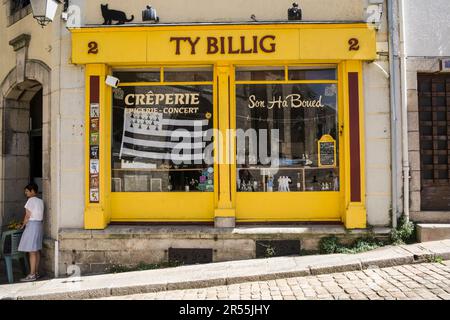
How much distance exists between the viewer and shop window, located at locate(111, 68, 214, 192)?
764cm

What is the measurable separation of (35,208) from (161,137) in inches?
94.3

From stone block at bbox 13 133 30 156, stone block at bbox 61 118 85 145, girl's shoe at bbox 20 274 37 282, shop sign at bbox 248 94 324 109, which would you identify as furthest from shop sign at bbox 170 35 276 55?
girl's shoe at bbox 20 274 37 282

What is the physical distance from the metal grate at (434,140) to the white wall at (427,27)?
0.45 meters

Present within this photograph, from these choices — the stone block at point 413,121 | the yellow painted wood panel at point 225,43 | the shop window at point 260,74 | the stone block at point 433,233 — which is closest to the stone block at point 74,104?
the yellow painted wood panel at point 225,43

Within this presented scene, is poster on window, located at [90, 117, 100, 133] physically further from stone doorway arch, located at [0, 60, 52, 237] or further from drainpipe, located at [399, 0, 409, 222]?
drainpipe, located at [399, 0, 409, 222]

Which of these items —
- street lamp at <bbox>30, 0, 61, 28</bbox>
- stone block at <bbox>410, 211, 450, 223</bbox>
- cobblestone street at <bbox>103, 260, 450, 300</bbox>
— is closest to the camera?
cobblestone street at <bbox>103, 260, 450, 300</bbox>

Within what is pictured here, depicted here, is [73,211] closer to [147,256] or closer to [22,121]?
[147,256]

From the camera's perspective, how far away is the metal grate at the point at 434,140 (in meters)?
7.54

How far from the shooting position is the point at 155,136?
25.4 feet

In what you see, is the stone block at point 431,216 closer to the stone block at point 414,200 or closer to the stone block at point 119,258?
the stone block at point 414,200

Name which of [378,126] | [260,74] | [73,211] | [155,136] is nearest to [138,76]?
[155,136]

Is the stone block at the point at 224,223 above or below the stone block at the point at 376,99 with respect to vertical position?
below

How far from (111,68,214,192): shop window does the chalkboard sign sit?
1897mm
